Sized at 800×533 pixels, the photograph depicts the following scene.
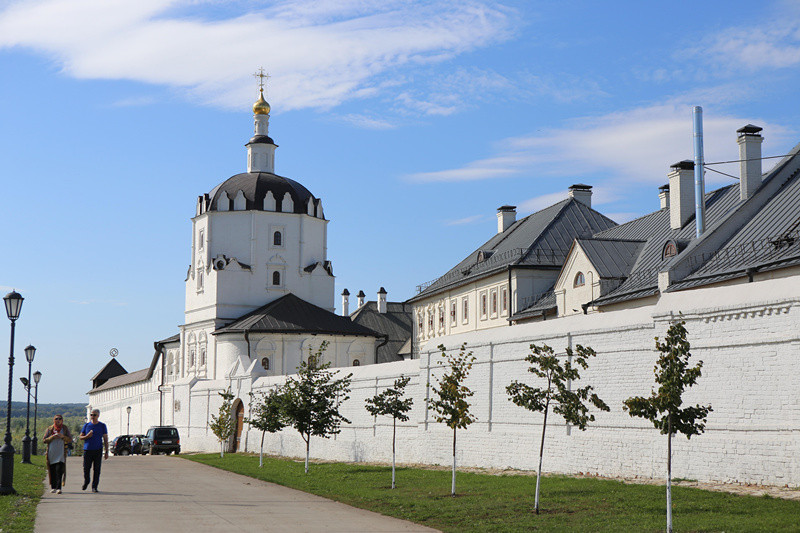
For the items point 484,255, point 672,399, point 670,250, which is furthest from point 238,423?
point 672,399

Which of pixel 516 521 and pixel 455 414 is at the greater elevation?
pixel 455 414

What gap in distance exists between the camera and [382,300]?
261ft

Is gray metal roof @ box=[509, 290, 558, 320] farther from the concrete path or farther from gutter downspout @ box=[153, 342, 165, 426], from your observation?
gutter downspout @ box=[153, 342, 165, 426]

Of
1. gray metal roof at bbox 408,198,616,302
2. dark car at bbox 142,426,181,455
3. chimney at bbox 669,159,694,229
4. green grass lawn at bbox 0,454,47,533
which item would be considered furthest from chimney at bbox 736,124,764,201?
dark car at bbox 142,426,181,455

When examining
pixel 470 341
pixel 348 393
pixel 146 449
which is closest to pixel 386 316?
pixel 146 449

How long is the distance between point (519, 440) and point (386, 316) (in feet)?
185

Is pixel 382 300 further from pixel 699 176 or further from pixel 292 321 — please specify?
pixel 699 176

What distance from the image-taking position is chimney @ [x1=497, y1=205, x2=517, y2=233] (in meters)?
59.6

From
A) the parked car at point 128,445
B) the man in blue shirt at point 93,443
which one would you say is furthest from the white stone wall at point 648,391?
the parked car at point 128,445

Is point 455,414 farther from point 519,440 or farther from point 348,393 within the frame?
point 348,393

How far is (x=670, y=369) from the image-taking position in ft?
39.5

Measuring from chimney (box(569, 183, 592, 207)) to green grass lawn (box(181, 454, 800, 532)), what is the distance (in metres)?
→ 36.9

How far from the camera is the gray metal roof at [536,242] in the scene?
163 ft

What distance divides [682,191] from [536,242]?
11.5 meters
